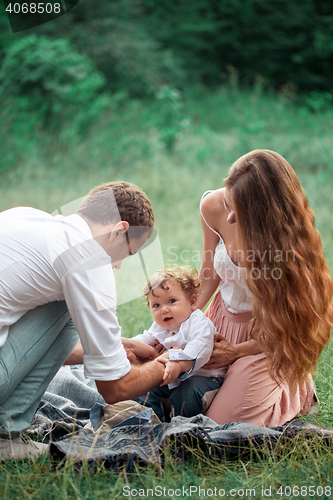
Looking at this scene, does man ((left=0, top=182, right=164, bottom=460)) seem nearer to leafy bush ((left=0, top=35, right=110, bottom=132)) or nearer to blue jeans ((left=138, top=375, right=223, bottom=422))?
blue jeans ((left=138, top=375, right=223, bottom=422))

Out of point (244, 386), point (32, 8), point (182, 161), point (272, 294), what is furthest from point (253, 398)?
point (32, 8)

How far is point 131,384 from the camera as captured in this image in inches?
77.1

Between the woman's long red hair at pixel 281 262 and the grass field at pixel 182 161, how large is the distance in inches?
16.2

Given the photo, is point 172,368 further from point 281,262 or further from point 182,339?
point 281,262

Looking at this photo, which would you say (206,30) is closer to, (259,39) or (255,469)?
(259,39)

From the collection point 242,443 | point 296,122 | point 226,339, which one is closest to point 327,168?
point 296,122

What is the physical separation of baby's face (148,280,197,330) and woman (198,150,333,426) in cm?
23

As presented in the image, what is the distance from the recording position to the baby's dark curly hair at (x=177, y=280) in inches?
93.7

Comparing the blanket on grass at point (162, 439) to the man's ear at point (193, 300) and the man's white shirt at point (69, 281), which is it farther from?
the man's ear at point (193, 300)

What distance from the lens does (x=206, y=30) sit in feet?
42.5

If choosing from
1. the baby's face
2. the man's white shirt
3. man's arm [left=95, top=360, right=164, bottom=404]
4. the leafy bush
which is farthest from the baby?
the leafy bush

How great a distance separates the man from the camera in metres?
1.83

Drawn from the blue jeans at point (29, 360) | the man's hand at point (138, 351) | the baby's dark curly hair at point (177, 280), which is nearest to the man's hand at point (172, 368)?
the man's hand at point (138, 351)

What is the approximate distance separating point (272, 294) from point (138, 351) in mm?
780
